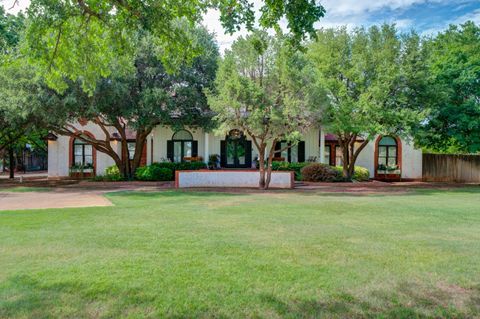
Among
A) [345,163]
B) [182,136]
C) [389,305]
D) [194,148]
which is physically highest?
[182,136]

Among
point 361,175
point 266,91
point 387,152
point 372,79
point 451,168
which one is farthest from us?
point 387,152

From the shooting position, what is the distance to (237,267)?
18.0 ft

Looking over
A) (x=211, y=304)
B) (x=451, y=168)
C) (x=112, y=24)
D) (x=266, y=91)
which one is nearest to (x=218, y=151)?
(x=266, y=91)

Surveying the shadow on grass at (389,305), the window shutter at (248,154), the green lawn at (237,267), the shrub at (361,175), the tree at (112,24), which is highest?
the tree at (112,24)

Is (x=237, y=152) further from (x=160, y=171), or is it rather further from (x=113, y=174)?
(x=113, y=174)

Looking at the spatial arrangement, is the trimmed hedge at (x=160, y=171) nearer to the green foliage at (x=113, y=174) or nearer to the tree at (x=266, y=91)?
the green foliage at (x=113, y=174)

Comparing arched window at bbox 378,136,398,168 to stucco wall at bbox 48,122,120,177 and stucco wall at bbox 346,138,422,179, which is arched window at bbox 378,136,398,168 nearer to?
stucco wall at bbox 346,138,422,179

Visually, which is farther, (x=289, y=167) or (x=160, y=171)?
(x=289, y=167)

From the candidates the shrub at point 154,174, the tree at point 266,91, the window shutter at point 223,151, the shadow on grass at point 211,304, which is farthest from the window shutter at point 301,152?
the shadow on grass at point 211,304

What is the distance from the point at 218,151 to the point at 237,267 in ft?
71.4

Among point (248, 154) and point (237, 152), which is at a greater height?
point (237, 152)

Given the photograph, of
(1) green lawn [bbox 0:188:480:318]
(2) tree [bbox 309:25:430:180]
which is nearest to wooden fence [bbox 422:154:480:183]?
(2) tree [bbox 309:25:430:180]

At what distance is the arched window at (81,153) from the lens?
28.3m

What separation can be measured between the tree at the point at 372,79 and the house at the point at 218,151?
564 centimetres
